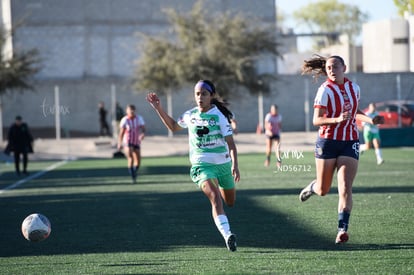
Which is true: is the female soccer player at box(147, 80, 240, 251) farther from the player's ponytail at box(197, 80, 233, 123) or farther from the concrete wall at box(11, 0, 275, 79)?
the concrete wall at box(11, 0, 275, 79)

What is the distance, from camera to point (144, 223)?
13.0 metres

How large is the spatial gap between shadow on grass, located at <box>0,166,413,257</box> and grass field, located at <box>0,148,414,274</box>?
2 centimetres

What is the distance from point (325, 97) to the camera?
10070 millimetres

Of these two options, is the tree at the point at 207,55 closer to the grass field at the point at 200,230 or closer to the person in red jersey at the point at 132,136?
the person in red jersey at the point at 132,136

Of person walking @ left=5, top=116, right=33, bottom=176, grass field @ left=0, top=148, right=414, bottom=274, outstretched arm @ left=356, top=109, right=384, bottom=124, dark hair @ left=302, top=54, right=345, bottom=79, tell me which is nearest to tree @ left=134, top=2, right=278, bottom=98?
person walking @ left=5, top=116, right=33, bottom=176

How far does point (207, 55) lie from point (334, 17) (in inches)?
2480

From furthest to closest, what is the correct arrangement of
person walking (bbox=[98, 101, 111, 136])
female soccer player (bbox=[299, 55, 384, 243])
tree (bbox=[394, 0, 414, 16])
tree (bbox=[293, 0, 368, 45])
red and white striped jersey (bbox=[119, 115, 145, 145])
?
tree (bbox=[293, 0, 368, 45])
person walking (bbox=[98, 101, 111, 136])
tree (bbox=[394, 0, 414, 16])
red and white striped jersey (bbox=[119, 115, 145, 145])
female soccer player (bbox=[299, 55, 384, 243])

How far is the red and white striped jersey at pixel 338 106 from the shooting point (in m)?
10.1

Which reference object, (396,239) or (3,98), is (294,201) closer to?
(396,239)

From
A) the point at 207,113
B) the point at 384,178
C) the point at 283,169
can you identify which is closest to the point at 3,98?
the point at 283,169

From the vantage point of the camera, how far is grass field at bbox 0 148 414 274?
28.8ft

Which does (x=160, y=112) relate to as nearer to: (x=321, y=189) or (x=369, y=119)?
(x=321, y=189)

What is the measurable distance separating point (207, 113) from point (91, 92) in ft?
133

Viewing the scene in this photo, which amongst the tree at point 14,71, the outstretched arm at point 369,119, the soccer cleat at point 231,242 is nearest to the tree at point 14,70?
the tree at point 14,71
